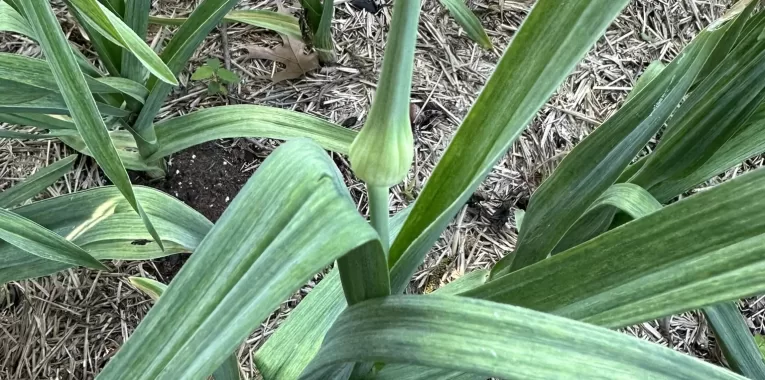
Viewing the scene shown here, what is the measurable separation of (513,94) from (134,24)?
0.57 metres

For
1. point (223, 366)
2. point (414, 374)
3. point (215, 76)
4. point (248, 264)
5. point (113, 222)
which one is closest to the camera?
point (248, 264)

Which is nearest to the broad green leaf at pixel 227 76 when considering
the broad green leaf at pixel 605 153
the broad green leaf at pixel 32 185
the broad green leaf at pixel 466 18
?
the broad green leaf at pixel 32 185

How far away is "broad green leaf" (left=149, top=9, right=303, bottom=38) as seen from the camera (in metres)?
0.96

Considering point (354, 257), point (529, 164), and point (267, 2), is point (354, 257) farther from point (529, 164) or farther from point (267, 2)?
point (267, 2)

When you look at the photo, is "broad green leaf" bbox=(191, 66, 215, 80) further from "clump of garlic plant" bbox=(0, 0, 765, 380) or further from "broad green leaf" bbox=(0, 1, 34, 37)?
"clump of garlic plant" bbox=(0, 0, 765, 380)

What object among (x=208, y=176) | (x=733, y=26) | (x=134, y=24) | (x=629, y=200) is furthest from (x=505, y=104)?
(x=208, y=176)

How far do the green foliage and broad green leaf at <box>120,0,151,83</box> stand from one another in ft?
0.48

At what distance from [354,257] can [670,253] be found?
6.9 inches

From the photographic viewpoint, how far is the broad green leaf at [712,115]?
1.69ft

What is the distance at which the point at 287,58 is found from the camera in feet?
3.36

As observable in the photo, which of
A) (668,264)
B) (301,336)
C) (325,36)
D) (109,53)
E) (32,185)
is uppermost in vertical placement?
(325,36)

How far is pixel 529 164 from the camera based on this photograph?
1002 mm

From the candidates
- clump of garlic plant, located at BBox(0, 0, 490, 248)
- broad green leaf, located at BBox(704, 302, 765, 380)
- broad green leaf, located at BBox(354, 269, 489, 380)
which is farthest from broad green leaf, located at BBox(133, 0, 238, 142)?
broad green leaf, located at BBox(704, 302, 765, 380)

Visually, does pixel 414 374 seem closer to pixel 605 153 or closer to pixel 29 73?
pixel 605 153
